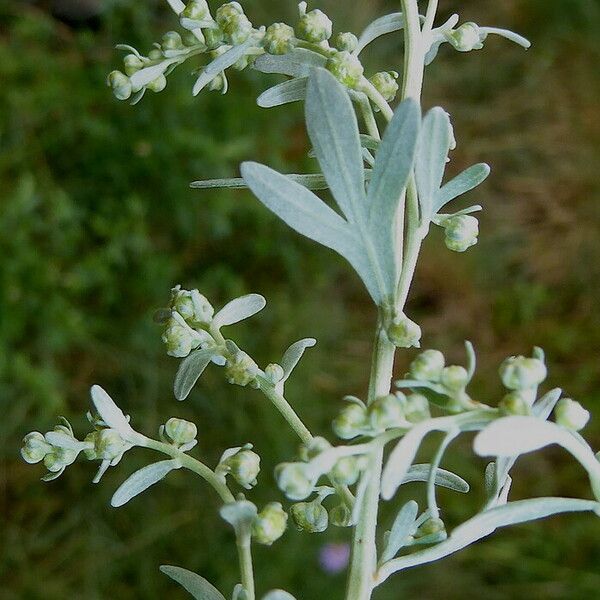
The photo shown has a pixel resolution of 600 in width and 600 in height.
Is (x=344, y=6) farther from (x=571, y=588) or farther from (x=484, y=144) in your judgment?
(x=571, y=588)

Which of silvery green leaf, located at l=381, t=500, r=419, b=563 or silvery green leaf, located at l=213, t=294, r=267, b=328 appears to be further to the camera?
silvery green leaf, located at l=213, t=294, r=267, b=328

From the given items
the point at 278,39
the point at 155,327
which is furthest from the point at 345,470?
the point at 155,327

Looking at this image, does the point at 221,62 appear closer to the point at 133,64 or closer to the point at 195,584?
the point at 133,64

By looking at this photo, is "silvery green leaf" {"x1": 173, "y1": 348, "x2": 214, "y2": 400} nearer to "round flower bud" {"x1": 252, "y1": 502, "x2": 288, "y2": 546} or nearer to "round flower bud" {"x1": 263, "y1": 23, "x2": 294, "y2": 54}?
"round flower bud" {"x1": 252, "y1": 502, "x2": 288, "y2": 546}

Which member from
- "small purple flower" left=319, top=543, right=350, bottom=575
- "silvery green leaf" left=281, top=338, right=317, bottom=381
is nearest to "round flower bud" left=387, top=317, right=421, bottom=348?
"silvery green leaf" left=281, top=338, right=317, bottom=381

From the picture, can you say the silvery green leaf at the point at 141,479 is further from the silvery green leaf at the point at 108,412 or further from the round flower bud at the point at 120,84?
the round flower bud at the point at 120,84

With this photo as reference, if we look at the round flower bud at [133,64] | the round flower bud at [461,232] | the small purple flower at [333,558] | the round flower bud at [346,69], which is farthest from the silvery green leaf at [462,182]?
the small purple flower at [333,558]

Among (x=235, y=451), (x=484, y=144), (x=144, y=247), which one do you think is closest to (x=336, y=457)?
(x=235, y=451)

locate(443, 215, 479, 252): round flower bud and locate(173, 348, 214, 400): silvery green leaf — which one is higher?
locate(443, 215, 479, 252): round flower bud
